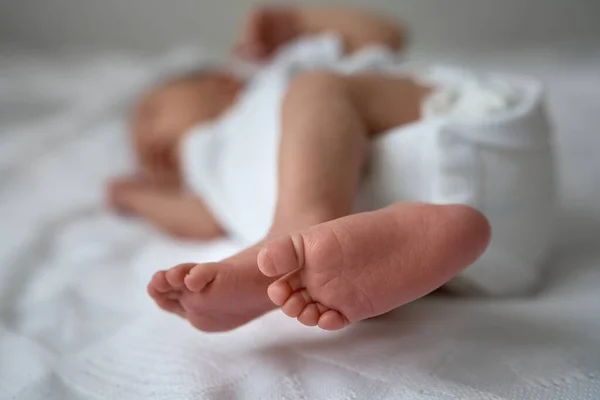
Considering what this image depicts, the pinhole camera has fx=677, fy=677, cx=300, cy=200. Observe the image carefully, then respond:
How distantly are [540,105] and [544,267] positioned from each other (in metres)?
0.19

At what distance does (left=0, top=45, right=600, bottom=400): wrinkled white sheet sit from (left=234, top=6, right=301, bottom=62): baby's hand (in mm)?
389

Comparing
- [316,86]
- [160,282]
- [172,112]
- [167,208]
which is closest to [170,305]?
[160,282]

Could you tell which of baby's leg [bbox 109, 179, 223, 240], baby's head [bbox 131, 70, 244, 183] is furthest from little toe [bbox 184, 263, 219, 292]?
baby's head [bbox 131, 70, 244, 183]

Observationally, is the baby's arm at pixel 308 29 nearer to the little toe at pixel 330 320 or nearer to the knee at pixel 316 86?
the knee at pixel 316 86

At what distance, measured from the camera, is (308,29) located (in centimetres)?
126

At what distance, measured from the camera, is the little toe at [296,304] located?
1.69 ft

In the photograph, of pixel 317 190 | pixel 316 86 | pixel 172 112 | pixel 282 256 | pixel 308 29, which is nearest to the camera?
pixel 282 256

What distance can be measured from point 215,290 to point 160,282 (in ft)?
0.15

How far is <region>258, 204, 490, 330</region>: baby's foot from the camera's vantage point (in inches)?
20.1

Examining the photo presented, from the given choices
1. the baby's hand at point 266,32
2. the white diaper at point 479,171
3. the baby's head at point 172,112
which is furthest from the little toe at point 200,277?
the baby's hand at point 266,32

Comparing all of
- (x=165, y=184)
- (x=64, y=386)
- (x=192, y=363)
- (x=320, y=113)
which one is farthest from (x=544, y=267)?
(x=165, y=184)

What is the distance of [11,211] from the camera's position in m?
1.01

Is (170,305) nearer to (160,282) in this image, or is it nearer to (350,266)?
(160,282)

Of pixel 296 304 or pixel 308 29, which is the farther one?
pixel 308 29
